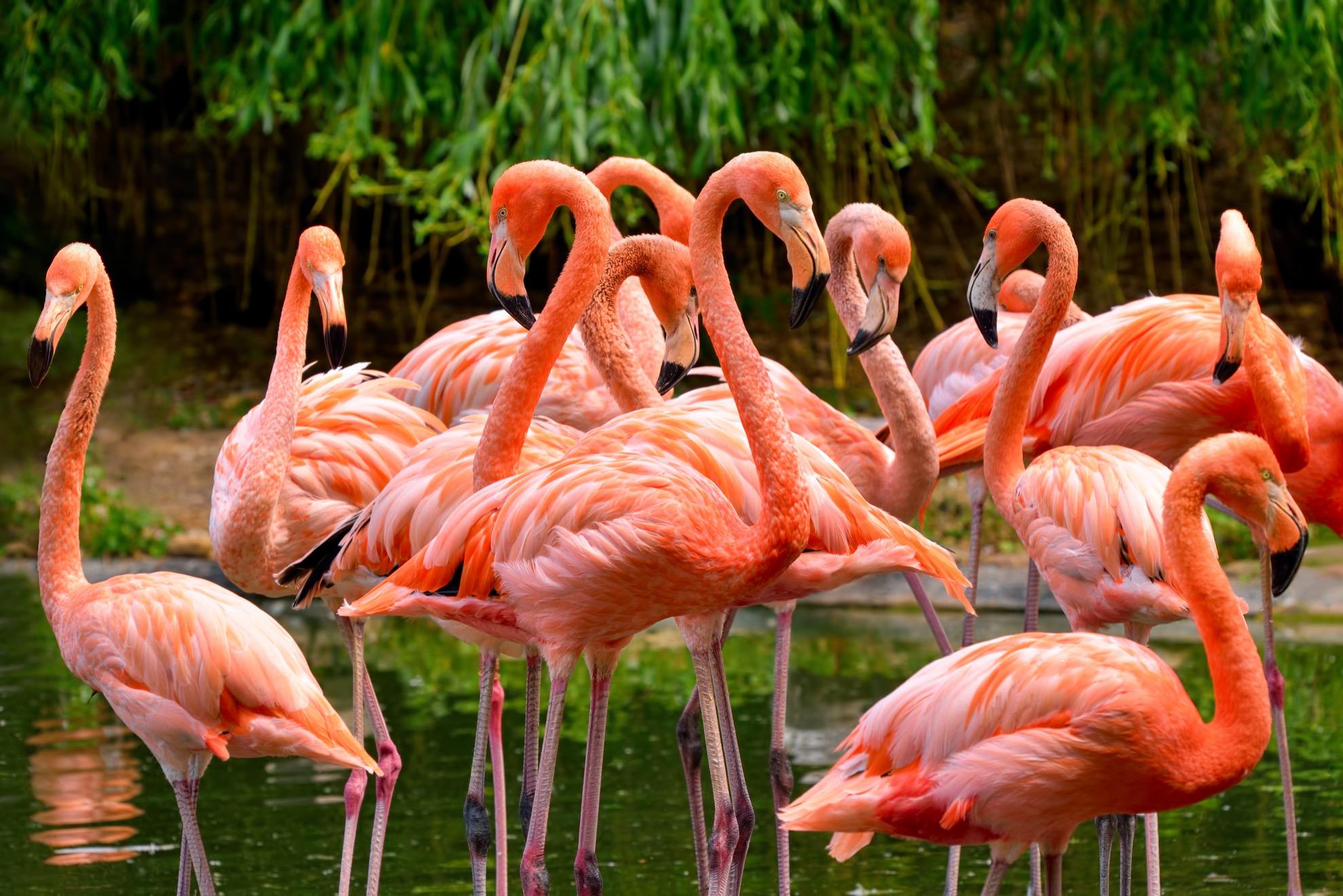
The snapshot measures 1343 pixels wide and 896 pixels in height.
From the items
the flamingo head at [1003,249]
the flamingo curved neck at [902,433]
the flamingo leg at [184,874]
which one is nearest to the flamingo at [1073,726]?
the flamingo head at [1003,249]

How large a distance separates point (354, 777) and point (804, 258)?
1543 millimetres

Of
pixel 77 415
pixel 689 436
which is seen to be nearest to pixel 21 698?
pixel 77 415

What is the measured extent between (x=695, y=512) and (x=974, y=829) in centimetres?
71

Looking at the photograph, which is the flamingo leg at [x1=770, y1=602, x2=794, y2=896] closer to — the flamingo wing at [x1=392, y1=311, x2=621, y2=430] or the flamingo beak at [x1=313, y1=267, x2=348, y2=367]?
the flamingo wing at [x1=392, y1=311, x2=621, y2=430]

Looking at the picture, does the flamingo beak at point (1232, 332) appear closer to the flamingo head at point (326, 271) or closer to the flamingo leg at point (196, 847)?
the flamingo head at point (326, 271)

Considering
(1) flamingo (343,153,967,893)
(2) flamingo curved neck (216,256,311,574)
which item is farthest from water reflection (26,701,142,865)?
(1) flamingo (343,153,967,893)

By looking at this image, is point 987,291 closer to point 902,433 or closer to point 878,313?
point 878,313

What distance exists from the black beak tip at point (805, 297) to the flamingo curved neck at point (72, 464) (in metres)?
1.55

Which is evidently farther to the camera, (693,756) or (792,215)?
(693,756)

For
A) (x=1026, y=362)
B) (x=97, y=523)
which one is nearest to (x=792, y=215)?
(x=1026, y=362)

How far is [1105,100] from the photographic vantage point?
8.12m

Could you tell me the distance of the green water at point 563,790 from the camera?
411 cm

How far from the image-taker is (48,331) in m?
3.64

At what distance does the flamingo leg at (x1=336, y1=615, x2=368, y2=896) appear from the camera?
12.0 feet
